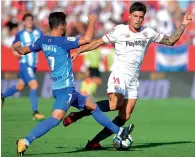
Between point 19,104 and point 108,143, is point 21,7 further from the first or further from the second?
point 108,143

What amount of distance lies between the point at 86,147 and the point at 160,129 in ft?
12.8

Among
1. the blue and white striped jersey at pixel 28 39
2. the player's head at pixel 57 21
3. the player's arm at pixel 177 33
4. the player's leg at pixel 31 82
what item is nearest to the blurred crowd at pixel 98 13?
the blue and white striped jersey at pixel 28 39

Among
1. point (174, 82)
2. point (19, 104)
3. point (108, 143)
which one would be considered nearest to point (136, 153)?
point (108, 143)

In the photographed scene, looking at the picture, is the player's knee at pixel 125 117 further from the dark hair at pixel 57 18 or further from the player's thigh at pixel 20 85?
the player's thigh at pixel 20 85

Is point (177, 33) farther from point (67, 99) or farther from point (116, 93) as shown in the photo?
point (67, 99)

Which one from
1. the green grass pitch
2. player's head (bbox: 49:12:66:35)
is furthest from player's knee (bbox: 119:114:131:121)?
player's head (bbox: 49:12:66:35)

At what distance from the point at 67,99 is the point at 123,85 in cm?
106

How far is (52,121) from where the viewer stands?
9.56 meters

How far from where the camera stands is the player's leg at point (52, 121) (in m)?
9.38

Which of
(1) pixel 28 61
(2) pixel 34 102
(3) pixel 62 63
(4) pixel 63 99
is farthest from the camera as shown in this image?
(1) pixel 28 61

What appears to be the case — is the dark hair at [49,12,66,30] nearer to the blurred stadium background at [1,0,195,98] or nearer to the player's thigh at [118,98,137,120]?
the player's thigh at [118,98,137,120]

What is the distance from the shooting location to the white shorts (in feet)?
34.3

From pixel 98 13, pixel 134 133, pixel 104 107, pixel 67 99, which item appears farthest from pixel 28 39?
pixel 98 13

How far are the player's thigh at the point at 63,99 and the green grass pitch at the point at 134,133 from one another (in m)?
0.63
